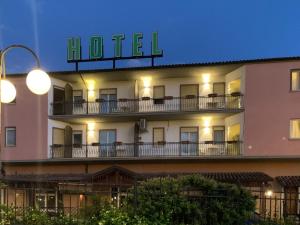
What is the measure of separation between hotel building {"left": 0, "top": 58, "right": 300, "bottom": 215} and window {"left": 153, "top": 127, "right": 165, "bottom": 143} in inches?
2.9

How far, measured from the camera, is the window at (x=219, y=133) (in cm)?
2947

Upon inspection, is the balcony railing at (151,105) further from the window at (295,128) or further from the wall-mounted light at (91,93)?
the window at (295,128)

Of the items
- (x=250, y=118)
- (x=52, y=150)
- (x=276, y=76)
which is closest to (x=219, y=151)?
(x=250, y=118)

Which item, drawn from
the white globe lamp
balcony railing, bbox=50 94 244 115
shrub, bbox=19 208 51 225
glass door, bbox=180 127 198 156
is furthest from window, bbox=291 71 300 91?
the white globe lamp

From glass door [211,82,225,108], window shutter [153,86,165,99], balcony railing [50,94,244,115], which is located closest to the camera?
balcony railing [50,94,244,115]

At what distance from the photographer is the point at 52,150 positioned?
100ft

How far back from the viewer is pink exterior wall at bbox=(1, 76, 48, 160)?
30.6 m

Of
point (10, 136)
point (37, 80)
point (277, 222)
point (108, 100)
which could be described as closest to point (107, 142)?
point (108, 100)

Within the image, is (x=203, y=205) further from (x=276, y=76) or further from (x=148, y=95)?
(x=148, y=95)

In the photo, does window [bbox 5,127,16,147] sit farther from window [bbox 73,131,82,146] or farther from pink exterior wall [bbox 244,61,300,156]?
pink exterior wall [bbox 244,61,300,156]

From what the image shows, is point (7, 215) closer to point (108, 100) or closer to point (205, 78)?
point (108, 100)

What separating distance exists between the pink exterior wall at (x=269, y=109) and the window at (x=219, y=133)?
103 inches

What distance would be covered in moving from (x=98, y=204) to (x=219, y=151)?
18617 mm

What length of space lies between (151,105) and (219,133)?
17.0ft
